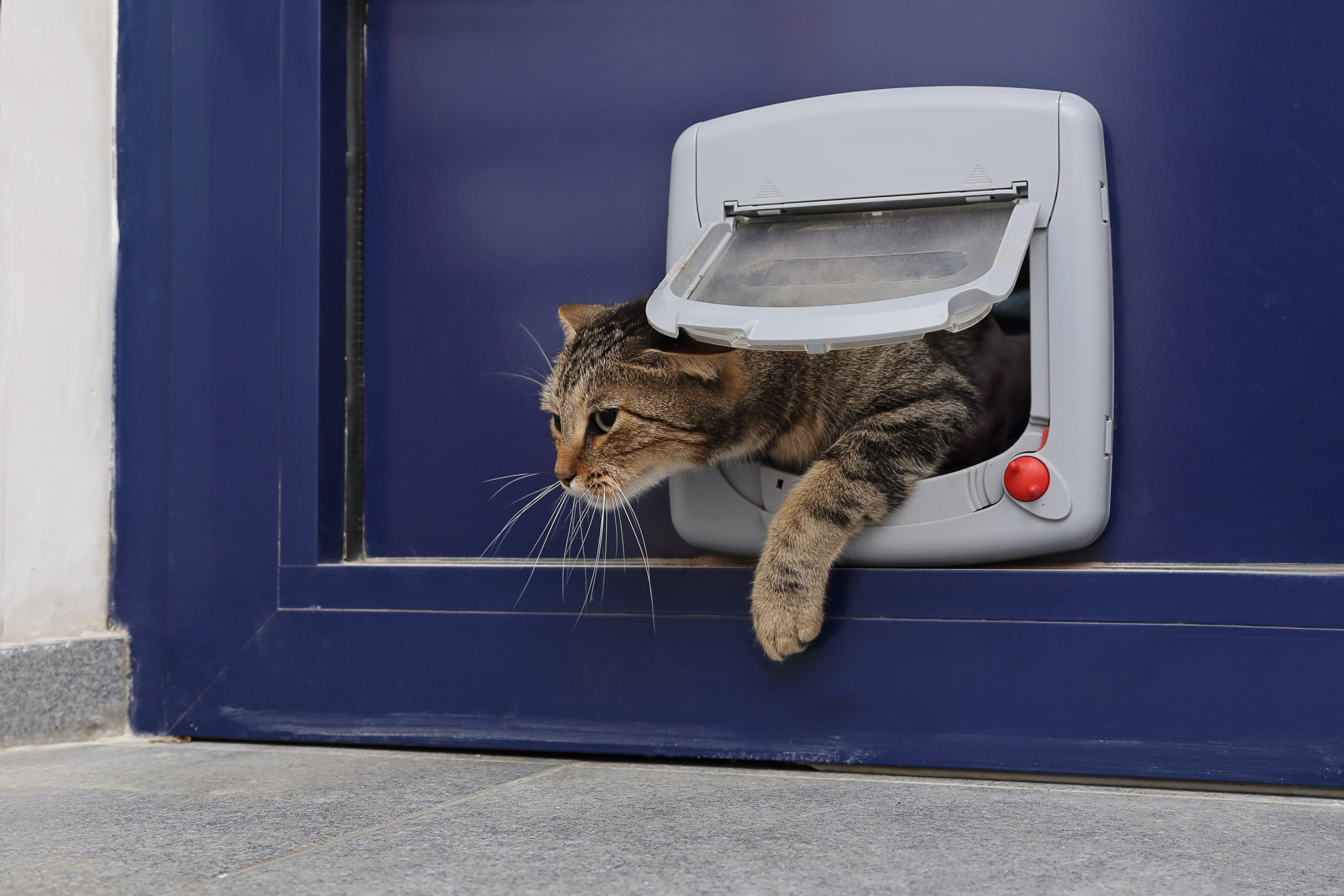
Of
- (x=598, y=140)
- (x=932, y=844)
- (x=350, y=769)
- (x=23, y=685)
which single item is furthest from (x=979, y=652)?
(x=23, y=685)

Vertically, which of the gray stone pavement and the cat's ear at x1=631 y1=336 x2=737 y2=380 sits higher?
the cat's ear at x1=631 y1=336 x2=737 y2=380

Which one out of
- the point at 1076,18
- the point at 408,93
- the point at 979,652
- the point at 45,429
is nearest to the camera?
the point at 979,652

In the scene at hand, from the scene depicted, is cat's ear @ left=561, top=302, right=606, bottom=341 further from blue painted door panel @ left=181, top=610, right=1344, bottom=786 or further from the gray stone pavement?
the gray stone pavement

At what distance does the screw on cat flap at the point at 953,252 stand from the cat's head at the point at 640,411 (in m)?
0.06

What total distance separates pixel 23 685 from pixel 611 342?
1002mm

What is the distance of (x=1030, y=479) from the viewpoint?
1.19 meters

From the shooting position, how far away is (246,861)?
0.87 m

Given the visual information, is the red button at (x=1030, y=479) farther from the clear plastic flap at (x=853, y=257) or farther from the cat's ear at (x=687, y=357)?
the cat's ear at (x=687, y=357)

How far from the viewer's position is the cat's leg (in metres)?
1.22

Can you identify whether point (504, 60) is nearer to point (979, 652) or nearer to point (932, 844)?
point (979, 652)

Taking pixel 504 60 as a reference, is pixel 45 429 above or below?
below

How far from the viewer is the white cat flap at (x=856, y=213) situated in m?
1.08

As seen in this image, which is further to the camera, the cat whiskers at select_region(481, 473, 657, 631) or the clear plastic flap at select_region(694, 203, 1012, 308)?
the cat whiskers at select_region(481, 473, 657, 631)

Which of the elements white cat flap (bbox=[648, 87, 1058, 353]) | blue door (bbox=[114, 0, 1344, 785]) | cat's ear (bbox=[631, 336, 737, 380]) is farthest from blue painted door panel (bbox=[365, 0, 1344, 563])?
cat's ear (bbox=[631, 336, 737, 380])
